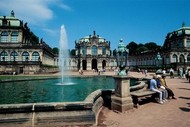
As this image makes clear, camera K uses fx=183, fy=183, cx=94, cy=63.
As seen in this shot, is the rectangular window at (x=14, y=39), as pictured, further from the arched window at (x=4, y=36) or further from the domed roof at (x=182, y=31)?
the domed roof at (x=182, y=31)

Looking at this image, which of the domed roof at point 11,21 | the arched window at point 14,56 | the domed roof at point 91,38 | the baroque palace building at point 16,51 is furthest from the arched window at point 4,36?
the domed roof at point 91,38

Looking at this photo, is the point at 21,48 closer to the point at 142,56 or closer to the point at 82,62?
the point at 82,62

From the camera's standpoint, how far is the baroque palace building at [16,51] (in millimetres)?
48938

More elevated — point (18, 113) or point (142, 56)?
point (142, 56)

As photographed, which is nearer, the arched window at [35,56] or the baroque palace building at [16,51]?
the baroque palace building at [16,51]

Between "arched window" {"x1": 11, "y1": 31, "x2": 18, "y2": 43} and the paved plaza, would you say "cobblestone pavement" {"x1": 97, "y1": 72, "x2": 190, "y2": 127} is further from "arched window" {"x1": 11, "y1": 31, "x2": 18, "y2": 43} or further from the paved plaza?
"arched window" {"x1": 11, "y1": 31, "x2": 18, "y2": 43}

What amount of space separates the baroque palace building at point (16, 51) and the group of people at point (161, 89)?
41990mm

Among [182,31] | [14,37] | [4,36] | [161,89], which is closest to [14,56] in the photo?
[14,37]

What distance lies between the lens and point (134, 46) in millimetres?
126375

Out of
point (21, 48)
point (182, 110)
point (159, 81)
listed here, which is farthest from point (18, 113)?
point (21, 48)

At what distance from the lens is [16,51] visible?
51.1m

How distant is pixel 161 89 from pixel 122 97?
11.7 ft

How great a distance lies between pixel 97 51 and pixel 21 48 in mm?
39854

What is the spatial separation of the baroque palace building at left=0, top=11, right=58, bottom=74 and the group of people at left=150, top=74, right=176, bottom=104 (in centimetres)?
4199
